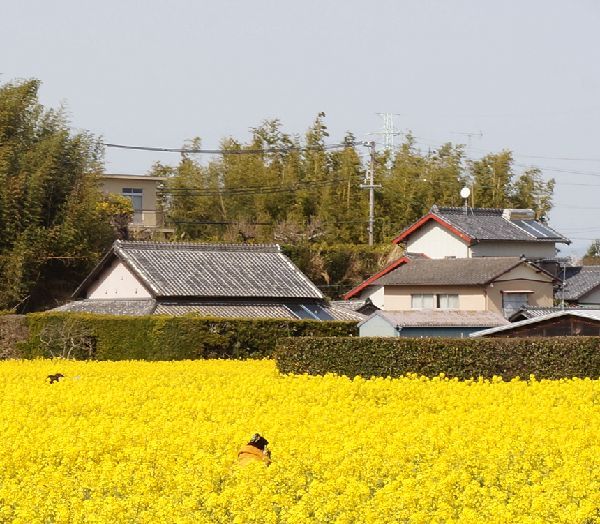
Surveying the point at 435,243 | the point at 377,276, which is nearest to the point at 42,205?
the point at 377,276

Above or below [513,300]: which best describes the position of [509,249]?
above

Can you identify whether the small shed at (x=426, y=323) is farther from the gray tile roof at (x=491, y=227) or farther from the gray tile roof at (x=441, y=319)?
the gray tile roof at (x=491, y=227)

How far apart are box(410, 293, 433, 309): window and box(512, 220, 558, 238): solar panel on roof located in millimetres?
9425

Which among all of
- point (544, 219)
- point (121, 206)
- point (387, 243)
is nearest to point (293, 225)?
point (387, 243)

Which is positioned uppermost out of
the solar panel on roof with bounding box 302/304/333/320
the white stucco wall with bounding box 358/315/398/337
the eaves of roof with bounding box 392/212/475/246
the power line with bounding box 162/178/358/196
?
the power line with bounding box 162/178/358/196

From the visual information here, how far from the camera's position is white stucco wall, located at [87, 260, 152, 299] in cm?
4372

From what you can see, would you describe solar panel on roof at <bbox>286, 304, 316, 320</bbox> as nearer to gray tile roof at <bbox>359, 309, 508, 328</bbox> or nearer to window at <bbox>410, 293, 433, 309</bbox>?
gray tile roof at <bbox>359, 309, 508, 328</bbox>

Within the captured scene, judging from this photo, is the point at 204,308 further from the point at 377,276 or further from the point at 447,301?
the point at 377,276

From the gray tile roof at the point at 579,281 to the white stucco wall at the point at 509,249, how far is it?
159cm

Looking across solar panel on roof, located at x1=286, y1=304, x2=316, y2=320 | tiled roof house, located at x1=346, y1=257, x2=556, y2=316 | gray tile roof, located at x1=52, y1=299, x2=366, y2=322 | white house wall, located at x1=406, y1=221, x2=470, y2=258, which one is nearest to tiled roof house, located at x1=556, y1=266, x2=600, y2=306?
tiled roof house, located at x1=346, y1=257, x2=556, y2=316

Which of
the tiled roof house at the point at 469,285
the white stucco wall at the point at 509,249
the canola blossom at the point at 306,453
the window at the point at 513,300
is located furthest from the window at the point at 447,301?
the canola blossom at the point at 306,453

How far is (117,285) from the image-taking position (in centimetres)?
4488

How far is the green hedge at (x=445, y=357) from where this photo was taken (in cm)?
2483

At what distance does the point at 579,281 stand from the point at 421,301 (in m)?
9.15
